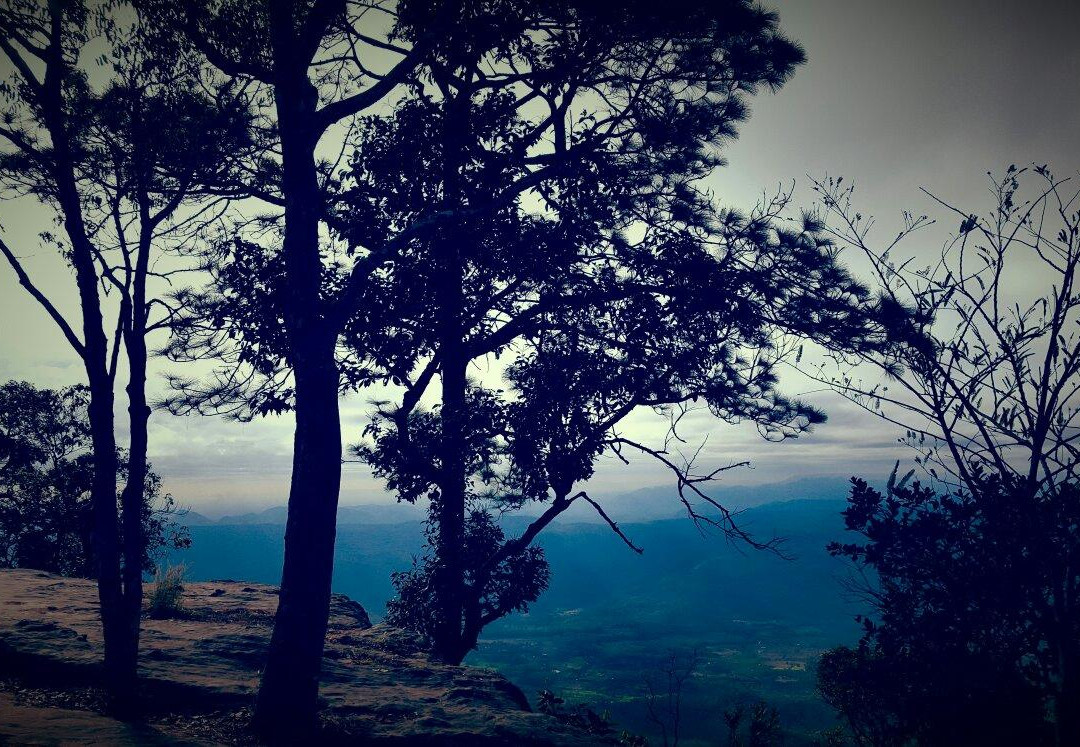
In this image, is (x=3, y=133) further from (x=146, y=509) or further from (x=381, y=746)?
(x=146, y=509)

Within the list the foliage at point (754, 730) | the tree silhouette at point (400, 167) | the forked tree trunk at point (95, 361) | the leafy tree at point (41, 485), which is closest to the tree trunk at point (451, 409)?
the tree silhouette at point (400, 167)

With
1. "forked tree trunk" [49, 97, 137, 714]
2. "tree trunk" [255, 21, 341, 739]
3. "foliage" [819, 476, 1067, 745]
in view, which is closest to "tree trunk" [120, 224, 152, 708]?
"forked tree trunk" [49, 97, 137, 714]

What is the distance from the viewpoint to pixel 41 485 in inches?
974

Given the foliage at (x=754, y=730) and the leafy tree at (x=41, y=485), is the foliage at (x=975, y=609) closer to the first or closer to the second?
the foliage at (x=754, y=730)

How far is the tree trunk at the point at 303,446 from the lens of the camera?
610 cm

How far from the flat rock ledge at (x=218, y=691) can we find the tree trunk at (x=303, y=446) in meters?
0.45

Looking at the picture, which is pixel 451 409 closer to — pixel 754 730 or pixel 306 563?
pixel 306 563

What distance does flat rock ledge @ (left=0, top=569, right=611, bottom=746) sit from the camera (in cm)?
570

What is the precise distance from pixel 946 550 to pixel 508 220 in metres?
6.36

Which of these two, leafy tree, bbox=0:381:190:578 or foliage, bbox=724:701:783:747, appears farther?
leafy tree, bbox=0:381:190:578

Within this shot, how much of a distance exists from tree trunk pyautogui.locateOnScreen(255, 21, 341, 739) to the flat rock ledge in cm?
45

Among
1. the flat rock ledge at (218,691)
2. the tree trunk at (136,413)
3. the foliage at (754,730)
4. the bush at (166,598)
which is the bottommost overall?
the foliage at (754,730)

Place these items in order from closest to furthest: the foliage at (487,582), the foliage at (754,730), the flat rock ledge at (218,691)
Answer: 1. the flat rock ledge at (218,691)
2. the foliage at (754,730)
3. the foliage at (487,582)

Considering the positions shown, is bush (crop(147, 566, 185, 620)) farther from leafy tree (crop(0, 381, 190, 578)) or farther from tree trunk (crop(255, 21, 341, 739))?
leafy tree (crop(0, 381, 190, 578))
